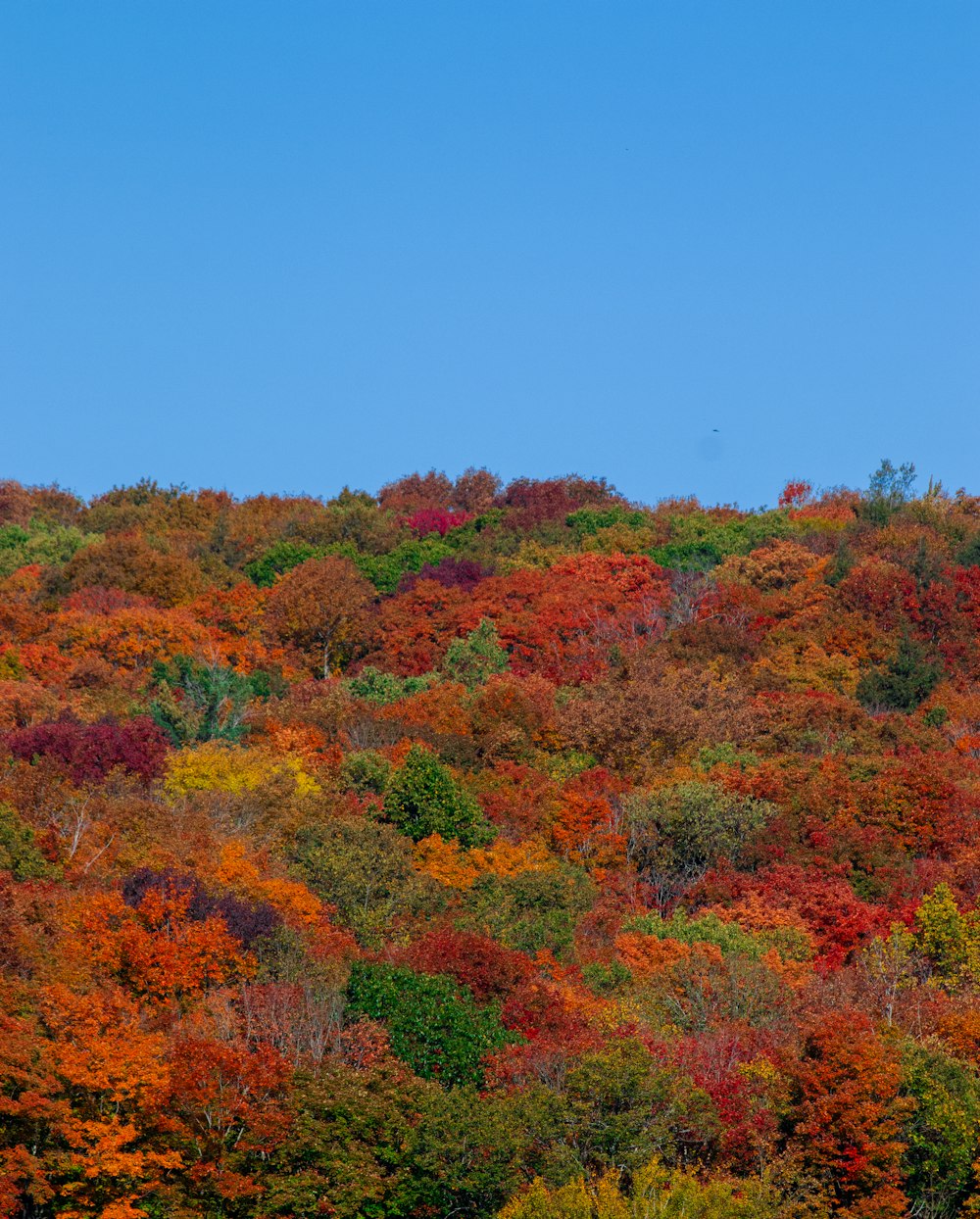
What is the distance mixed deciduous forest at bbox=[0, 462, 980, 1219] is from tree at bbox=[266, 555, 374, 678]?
16 centimetres

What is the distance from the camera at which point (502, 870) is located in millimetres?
48688

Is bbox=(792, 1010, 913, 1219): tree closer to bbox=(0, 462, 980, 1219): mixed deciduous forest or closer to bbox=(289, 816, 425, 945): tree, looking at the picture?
bbox=(0, 462, 980, 1219): mixed deciduous forest

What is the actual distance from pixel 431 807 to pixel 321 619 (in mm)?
26740

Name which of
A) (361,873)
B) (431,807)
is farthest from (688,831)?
(361,873)

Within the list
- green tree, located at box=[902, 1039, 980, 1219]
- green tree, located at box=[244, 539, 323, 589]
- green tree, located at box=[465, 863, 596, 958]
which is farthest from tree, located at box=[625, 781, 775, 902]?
green tree, located at box=[244, 539, 323, 589]

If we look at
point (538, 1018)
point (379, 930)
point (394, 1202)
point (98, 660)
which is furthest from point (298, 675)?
point (394, 1202)

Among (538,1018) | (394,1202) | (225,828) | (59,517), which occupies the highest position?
(59,517)

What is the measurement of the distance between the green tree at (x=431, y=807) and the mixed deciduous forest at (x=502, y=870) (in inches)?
4.6

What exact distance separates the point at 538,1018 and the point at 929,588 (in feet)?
132

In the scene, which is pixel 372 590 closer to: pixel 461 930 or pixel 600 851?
pixel 600 851

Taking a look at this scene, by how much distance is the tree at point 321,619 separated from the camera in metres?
76.1

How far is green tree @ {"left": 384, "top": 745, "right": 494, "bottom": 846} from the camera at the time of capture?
50250 millimetres

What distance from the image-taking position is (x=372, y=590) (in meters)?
81.8

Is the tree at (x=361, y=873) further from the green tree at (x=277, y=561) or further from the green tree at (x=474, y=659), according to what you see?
the green tree at (x=277, y=561)
